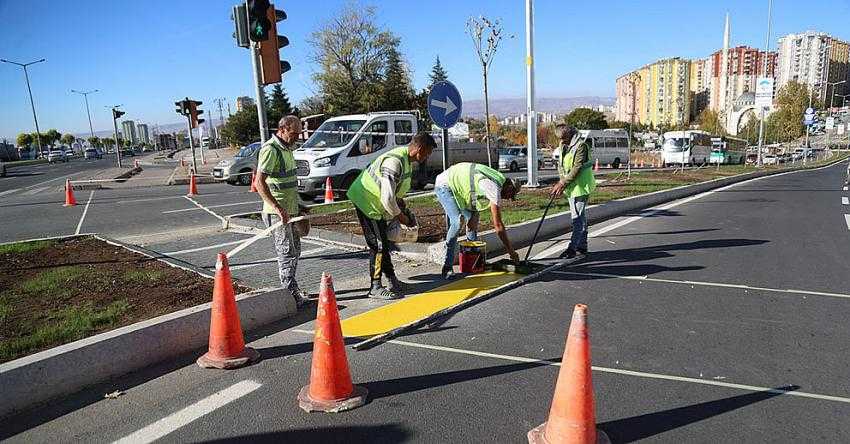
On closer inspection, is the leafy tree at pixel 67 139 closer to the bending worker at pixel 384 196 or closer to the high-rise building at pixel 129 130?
the high-rise building at pixel 129 130

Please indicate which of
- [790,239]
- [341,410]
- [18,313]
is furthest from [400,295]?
[790,239]

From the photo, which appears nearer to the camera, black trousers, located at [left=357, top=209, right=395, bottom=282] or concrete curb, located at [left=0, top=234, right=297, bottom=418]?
concrete curb, located at [left=0, top=234, right=297, bottom=418]

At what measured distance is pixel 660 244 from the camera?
325 inches

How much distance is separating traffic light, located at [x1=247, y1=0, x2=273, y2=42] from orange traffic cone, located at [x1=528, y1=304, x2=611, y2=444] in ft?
20.6

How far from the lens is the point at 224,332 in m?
3.96

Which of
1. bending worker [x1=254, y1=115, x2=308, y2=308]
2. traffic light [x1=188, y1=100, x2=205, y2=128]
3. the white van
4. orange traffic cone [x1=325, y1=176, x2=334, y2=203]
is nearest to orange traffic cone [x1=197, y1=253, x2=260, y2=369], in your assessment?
bending worker [x1=254, y1=115, x2=308, y2=308]

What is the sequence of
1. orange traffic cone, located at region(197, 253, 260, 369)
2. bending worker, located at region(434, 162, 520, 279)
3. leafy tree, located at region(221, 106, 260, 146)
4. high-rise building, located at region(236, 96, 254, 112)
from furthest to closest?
high-rise building, located at region(236, 96, 254, 112)
leafy tree, located at region(221, 106, 260, 146)
bending worker, located at region(434, 162, 520, 279)
orange traffic cone, located at region(197, 253, 260, 369)

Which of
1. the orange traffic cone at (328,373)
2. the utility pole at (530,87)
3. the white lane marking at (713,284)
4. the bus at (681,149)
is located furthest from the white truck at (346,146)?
the bus at (681,149)

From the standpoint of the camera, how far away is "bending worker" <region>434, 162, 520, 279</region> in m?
5.59

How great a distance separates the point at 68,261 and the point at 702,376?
7.53 m

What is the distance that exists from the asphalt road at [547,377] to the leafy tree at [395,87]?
43.5m

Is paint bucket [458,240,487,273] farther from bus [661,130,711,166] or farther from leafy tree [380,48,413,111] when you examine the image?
leafy tree [380,48,413,111]

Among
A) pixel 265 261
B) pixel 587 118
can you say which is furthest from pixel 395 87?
pixel 587 118

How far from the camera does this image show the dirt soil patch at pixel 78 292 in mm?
4262
